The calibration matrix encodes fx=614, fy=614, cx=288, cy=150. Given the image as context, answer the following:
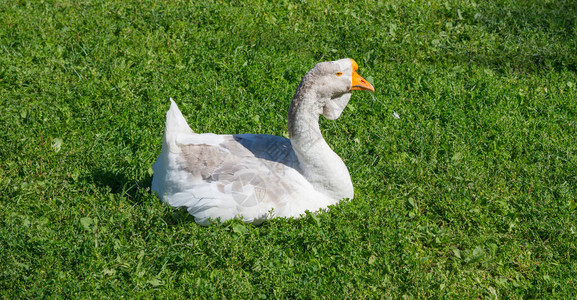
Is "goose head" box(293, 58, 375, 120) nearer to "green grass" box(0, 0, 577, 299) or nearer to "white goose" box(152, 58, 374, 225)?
"white goose" box(152, 58, 374, 225)

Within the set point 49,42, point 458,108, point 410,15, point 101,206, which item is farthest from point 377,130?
point 49,42

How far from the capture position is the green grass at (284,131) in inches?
211

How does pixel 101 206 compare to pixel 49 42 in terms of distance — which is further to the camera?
pixel 49 42

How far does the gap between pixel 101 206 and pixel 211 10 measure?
409cm

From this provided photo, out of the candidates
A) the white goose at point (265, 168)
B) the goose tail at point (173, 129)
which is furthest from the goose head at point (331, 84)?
the goose tail at point (173, 129)

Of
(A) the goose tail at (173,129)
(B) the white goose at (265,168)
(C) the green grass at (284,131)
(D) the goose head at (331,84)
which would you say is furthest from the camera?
(A) the goose tail at (173,129)

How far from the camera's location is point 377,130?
287 inches

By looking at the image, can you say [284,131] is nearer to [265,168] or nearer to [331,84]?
[265,168]

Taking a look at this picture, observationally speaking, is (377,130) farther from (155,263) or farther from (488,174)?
(155,263)

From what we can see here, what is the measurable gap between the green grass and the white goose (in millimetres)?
179

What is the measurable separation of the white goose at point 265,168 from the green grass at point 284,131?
0.18 m

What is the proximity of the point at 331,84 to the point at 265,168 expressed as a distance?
1.01 meters

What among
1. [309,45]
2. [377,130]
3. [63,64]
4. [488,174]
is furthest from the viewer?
[309,45]

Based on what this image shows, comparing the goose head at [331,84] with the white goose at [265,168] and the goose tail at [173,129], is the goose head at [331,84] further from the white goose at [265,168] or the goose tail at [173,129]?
the goose tail at [173,129]
